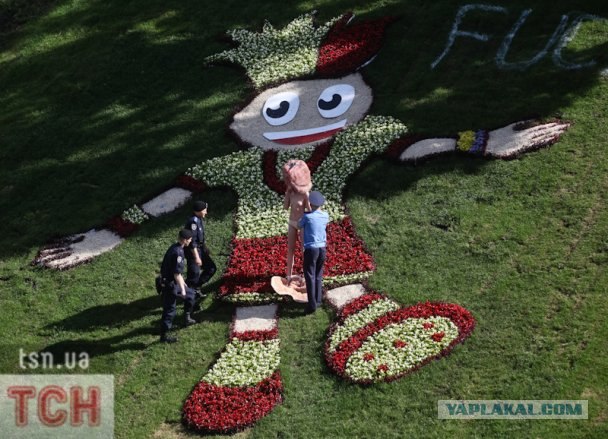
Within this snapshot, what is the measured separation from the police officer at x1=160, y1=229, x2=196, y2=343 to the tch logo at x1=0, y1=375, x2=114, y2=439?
1364 mm

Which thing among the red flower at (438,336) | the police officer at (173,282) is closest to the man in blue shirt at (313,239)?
the police officer at (173,282)

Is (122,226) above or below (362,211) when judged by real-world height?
below

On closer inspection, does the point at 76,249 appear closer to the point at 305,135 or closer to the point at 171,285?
the point at 171,285

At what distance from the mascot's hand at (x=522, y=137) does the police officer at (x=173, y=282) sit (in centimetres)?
706

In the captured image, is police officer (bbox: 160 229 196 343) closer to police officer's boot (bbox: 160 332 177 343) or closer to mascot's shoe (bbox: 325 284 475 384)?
police officer's boot (bbox: 160 332 177 343)

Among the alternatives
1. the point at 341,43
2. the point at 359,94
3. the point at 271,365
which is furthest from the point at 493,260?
the point at 341,43

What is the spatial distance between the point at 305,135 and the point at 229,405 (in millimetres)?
7693

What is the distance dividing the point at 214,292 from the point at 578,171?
7.76 m

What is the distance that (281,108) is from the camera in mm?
20312

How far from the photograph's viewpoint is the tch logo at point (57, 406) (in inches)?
544

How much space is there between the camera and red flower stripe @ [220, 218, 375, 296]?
16.1m

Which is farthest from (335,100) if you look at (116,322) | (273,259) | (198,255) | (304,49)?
(116,322)

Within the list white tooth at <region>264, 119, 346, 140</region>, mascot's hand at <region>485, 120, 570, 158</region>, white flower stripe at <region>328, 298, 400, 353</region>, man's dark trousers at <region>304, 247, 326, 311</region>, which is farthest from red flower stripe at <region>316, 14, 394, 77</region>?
white flower stripe at <region>328, 298, 400, 353</region>

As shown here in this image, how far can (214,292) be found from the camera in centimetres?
1627
